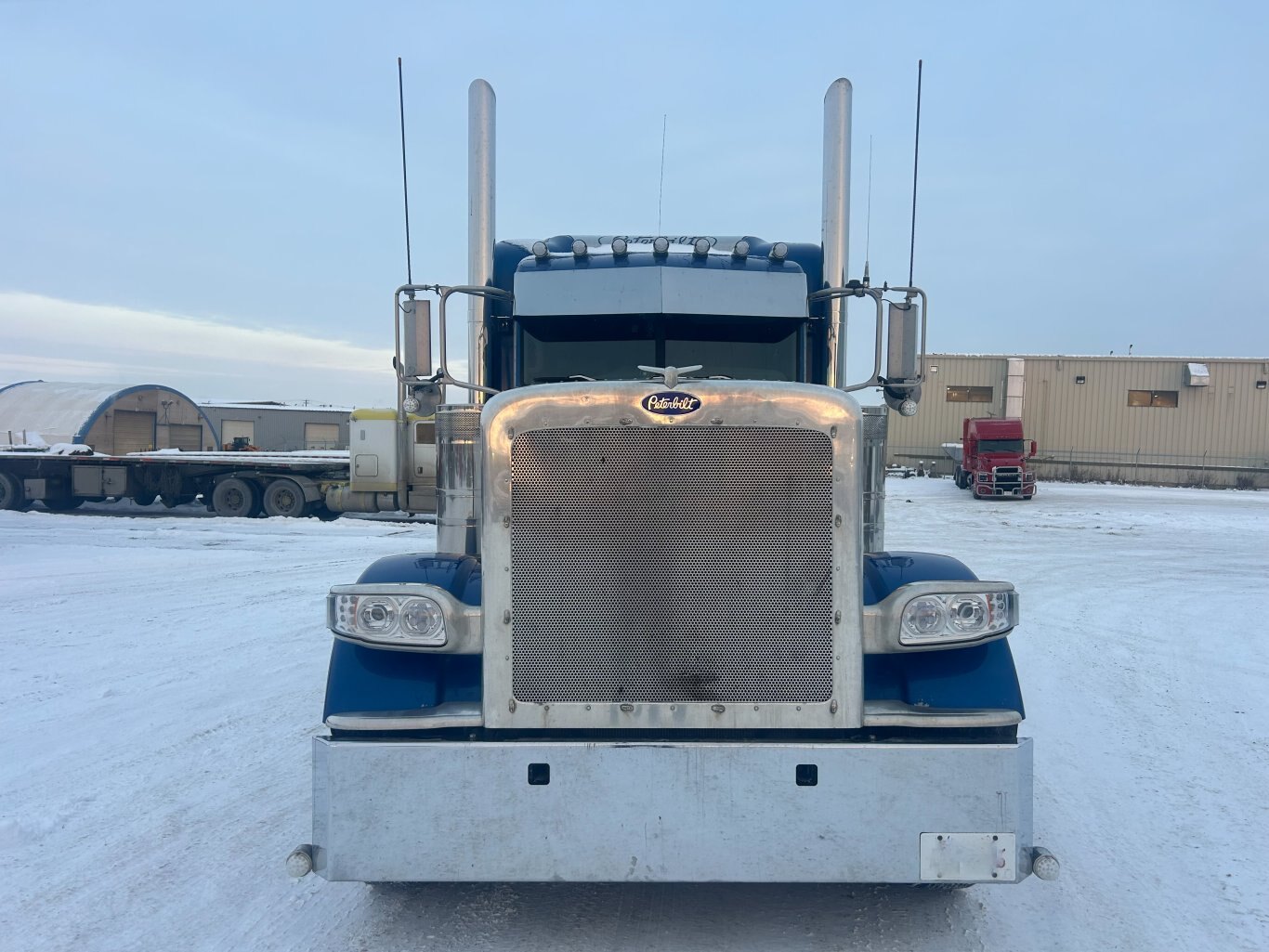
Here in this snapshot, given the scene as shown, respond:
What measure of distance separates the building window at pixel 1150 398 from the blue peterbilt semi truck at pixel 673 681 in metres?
42.5

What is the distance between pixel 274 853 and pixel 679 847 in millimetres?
1993

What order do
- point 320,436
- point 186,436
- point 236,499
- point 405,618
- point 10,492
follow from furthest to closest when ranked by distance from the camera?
point 320,436 < point 186,436 < point 10,492 < point 236,499 < point 405,618

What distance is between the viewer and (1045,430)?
4116 cm

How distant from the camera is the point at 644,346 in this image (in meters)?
4.86

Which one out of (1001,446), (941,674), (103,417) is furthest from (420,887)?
(103,417)

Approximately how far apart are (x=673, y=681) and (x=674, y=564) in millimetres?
397

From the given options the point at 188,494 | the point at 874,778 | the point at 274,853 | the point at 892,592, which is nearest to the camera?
the point at 874,778


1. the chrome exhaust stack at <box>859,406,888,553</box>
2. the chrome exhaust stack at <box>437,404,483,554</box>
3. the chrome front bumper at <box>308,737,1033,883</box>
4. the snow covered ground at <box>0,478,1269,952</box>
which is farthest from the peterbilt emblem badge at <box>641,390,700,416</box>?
the snow covered ground at <box>0,478,1269,952</box>

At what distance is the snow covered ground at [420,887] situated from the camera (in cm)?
339

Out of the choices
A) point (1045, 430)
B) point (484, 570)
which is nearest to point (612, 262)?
point (484, 570)

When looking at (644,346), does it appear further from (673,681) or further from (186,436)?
(186,436)

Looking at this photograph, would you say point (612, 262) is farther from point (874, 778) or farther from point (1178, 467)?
point (1178, 467)

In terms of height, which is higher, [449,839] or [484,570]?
[484,570]

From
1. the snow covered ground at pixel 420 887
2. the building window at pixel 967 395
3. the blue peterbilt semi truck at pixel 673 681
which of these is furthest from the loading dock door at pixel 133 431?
the building window at pixel 967 395
